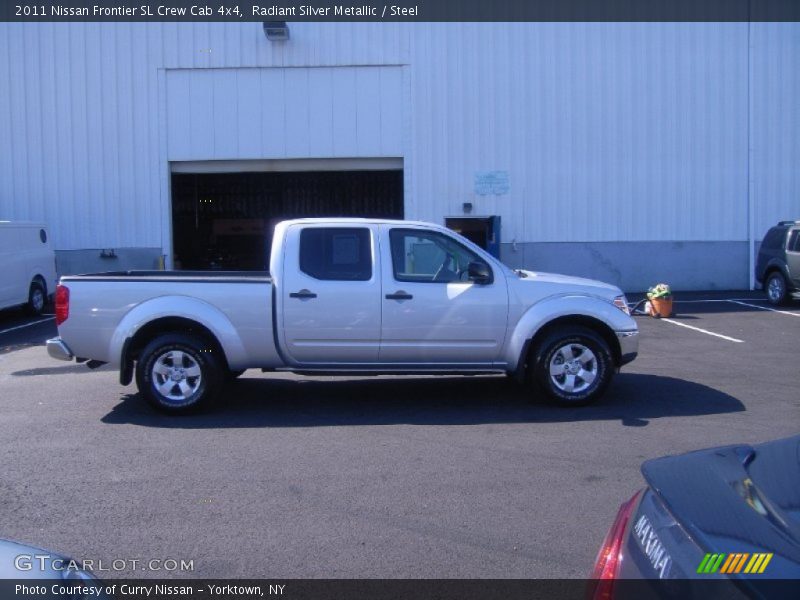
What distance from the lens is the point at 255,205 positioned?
85.4 ft

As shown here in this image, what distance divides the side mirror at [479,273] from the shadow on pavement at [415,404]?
129 centimetres

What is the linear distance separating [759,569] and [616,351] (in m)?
6.39

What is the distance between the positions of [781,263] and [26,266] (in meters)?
15.4

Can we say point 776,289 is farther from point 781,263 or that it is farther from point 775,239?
point 775,239

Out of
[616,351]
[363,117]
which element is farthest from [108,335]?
[363,117]

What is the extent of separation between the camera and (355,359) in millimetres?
8211

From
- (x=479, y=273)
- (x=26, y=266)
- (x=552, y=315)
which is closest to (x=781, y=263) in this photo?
(x=552, y=315)

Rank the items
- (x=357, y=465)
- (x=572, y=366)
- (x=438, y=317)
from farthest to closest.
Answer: (x=572, y=366), (x=438, y=317), (x=357, y=465)

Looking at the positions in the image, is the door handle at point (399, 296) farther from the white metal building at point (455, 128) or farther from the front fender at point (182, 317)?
the white metal building at point (455, 128)

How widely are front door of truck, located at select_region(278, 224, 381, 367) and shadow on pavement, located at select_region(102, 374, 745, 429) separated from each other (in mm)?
608

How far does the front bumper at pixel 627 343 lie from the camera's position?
8312 mm

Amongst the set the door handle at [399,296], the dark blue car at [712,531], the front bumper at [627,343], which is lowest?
the front bumper at [627,343]

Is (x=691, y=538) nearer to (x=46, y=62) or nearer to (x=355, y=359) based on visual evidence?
(x=355, y=359)

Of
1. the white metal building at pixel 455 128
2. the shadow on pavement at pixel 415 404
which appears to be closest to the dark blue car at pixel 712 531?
the shadow on pavement at pixel 415 404
